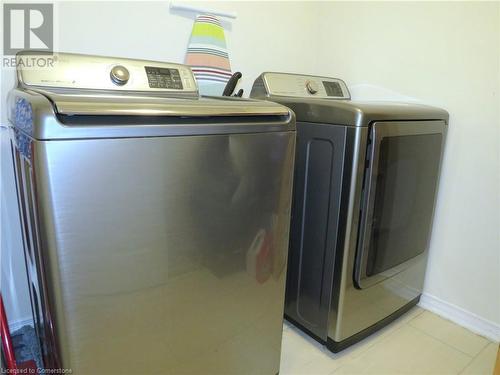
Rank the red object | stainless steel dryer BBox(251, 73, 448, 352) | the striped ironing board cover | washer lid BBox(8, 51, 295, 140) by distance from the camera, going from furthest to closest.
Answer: the striped ironing board cover
stainless steel dryer BBox(251, 73, 448, 352)
the red object
washer lid BBox(8, 51, 295, 140)

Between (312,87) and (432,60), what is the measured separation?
55cm

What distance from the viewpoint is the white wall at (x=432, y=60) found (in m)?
1.47

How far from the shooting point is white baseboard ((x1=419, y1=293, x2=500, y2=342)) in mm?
1626

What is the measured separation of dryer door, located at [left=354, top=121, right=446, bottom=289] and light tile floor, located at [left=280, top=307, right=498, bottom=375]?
0.30 meters

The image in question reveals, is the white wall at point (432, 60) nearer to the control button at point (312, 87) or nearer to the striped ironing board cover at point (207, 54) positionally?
Result: the striped ironing board cover at point (207, 54)

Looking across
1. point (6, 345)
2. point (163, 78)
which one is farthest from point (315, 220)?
point (6, 345)

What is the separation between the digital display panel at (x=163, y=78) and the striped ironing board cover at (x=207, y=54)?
0.79 ft

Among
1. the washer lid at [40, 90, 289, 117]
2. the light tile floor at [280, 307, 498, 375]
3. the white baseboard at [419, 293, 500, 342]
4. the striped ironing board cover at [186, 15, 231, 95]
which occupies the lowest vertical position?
the light tile floor at [280, 307, 498, 375]

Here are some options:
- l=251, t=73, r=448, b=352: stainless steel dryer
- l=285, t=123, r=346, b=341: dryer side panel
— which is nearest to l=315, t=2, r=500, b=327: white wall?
l=251, t=73, r=448, b=352: stainless steel dryer

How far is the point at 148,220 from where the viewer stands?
2.82 ft

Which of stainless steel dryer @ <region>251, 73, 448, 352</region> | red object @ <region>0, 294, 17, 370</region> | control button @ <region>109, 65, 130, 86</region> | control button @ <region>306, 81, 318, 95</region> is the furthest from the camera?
control button @ <region>306, 81, 318, 95</region>

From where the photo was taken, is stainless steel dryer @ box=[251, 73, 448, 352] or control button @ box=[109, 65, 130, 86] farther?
stainless steel dryer @ box=[251, 73, 448, 352]

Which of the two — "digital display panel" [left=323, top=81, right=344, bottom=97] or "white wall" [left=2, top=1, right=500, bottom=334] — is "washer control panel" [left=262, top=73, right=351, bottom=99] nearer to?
"digital display panel" [left=323, top=81, right=344, bottom=97]

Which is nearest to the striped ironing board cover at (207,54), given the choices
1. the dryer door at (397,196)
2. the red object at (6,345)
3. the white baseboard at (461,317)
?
the dryer door at (397,196)
